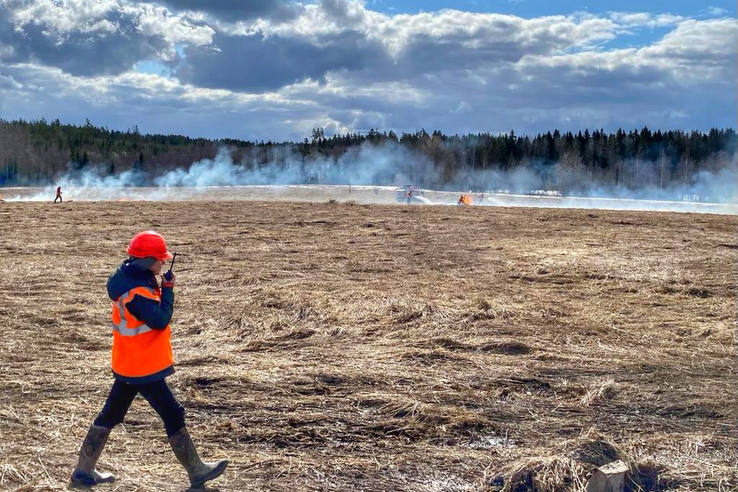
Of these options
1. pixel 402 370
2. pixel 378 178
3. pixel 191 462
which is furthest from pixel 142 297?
pixel 378 178

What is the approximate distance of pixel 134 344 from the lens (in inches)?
174

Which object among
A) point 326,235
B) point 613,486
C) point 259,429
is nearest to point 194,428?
point 259,429

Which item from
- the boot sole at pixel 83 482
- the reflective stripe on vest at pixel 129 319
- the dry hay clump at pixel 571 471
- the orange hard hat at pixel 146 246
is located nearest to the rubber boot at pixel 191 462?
the boot sole at pixel 83 482

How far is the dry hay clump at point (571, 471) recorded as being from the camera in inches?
175

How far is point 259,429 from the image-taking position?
17.8 feet

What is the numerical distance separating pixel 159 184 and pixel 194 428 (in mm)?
69749

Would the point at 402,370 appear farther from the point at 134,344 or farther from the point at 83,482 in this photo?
the point at 83,482

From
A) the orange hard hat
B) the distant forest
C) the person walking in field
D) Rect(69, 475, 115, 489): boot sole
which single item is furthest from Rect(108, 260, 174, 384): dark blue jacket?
the distant forest

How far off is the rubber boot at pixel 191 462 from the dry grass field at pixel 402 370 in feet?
0.40

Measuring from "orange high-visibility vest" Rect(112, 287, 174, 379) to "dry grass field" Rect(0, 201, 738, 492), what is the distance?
795 mm

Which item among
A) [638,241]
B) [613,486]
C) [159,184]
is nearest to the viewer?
[613,486]

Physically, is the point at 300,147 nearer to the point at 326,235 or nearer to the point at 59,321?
the point at 326,235

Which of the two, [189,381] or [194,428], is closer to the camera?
[194,428]

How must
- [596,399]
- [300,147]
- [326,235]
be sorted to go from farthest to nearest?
[300,147] → [326,235] → [596,399]
